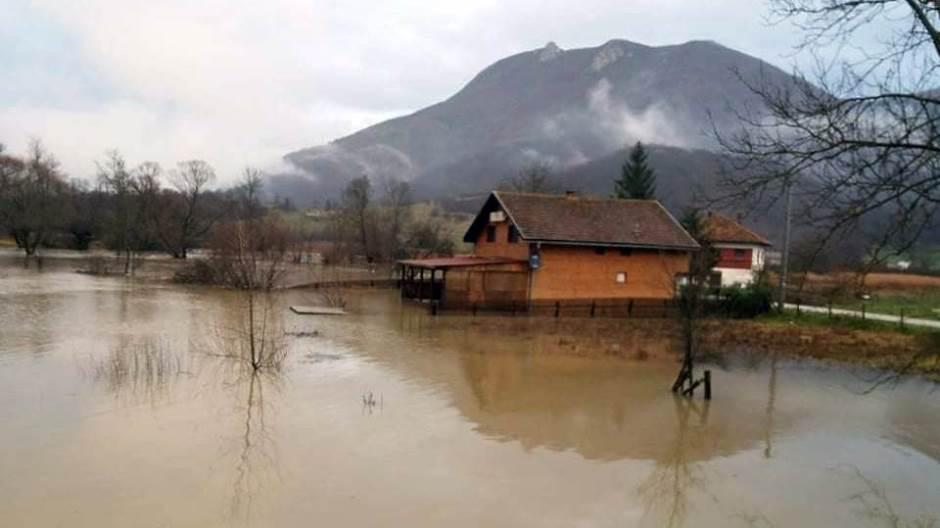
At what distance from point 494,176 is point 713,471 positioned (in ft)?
457

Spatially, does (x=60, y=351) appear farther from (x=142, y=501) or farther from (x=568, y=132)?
(x=568, y=132)

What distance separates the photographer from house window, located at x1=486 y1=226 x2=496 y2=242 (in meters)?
33.4

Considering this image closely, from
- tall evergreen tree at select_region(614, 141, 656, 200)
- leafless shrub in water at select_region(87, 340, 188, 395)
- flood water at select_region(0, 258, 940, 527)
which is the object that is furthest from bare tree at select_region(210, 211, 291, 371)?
tall evergreen tree at select_region(614, 141, 656, 200)

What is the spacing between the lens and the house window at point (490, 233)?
33438 millimetres

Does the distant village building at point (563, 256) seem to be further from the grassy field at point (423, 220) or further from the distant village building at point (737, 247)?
the grassy field at point (423, 220)

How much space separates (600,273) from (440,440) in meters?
21.2

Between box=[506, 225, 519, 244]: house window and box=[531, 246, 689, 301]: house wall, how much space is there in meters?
1.67

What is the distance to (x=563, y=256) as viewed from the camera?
30.2 m

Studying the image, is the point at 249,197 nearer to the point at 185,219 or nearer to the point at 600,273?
the point at 185,219

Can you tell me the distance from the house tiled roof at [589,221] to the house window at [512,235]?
81 cm

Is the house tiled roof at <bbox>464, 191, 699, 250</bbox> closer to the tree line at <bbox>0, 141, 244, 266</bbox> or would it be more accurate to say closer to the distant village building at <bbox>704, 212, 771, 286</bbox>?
the distant village building at <bbox>704, 212, 771, 286</bbox>

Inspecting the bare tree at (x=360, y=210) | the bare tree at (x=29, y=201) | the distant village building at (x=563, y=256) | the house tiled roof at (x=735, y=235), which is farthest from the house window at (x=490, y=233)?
the bare tree at (x=29, y=201)

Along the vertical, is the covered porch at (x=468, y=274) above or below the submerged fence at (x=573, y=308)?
above

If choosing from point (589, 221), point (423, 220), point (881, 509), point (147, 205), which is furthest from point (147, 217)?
point (881, 509)
